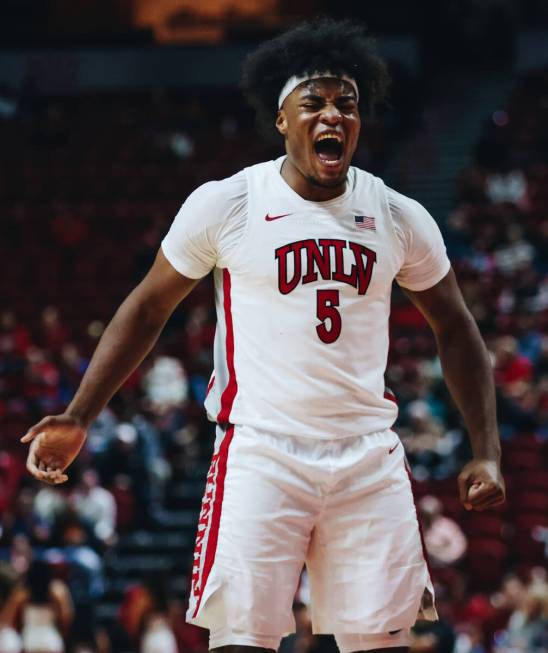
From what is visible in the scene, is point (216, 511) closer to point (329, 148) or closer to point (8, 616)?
point (329, 148)

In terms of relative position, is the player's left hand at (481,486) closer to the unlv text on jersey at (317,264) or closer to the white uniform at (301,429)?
the white uniform at (301,429)

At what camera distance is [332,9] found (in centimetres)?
2112

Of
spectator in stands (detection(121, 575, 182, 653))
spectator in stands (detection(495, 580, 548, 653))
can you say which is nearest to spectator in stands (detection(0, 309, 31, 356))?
spectator in stands (detection(121, 575, 182, 653))

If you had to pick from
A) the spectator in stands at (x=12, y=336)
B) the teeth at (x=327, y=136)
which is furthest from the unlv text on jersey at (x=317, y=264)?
the spectator in stands at (x=12, y=336)

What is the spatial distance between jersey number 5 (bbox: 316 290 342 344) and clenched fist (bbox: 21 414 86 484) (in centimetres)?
69

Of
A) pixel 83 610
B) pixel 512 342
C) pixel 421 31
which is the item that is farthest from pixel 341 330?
pixel 421 31

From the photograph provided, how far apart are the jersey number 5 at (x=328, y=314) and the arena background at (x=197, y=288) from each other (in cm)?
72

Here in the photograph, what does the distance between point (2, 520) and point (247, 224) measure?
22.3 feet

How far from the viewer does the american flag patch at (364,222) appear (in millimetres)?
3248

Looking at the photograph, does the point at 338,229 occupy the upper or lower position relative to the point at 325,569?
upper

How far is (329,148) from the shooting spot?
324cm

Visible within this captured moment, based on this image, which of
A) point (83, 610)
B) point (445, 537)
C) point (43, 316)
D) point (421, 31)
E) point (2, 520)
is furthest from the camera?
point (421, 31)

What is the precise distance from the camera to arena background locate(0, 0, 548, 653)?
8.46 meters

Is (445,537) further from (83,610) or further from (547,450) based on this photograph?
(83,610)
